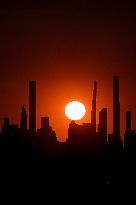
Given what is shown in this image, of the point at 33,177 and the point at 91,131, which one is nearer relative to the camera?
the point at 33,177

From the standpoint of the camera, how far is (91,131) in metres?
99.1

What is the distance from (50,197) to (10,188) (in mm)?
7151

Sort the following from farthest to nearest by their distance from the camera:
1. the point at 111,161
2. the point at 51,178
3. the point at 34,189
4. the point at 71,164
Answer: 1. the point at 111,161
2. the point at 71,164
3. the point at 51,178
4. the point at 34,189

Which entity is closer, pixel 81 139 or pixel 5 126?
pixel 81 139

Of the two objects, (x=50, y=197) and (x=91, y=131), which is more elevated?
(x=91, y=131)

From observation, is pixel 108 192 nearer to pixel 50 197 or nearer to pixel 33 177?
pixel 50 197

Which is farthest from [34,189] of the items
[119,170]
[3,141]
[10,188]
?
[3,141]

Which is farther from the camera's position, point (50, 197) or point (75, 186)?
point (75, 186)

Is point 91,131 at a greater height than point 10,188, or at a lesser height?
greater

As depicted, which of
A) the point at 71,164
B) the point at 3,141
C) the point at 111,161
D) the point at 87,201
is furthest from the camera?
the point at 3,141

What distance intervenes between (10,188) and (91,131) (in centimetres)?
2919

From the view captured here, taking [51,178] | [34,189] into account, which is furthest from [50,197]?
[51,178]

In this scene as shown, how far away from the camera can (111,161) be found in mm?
97188

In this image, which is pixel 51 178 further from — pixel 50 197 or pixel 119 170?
pixel 119 170
